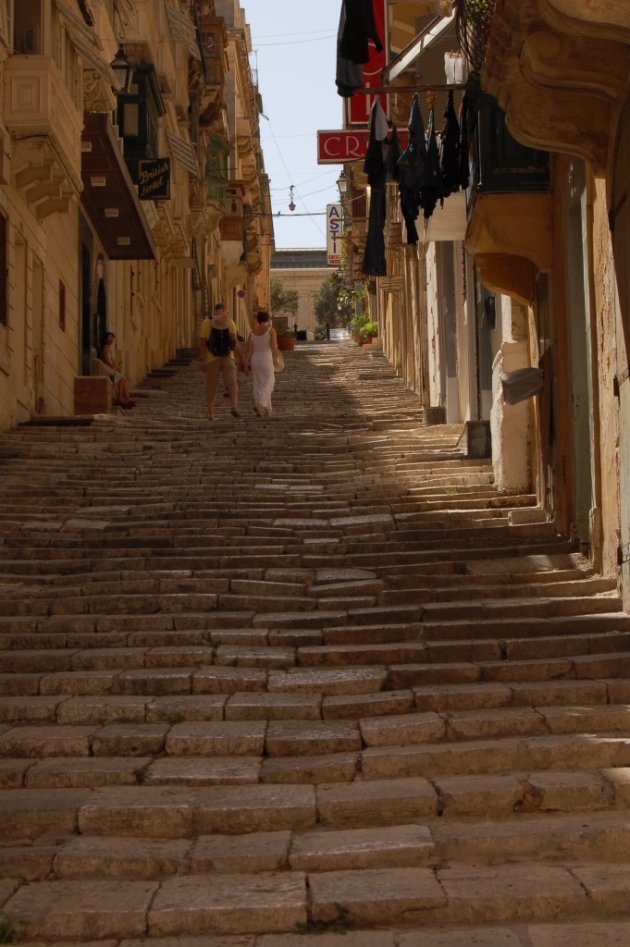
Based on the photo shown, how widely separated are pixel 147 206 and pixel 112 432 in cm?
1065

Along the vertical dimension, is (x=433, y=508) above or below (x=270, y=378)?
below

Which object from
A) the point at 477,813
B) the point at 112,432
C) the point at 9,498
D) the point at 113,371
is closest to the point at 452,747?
the point at 477,813

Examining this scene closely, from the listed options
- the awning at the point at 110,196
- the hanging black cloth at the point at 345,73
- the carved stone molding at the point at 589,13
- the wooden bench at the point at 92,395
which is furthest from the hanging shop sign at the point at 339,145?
the carved stone molding at the point at 589,13

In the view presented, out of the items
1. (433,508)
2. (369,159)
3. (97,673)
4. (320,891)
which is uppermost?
(369,159)

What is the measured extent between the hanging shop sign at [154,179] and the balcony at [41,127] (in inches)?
305

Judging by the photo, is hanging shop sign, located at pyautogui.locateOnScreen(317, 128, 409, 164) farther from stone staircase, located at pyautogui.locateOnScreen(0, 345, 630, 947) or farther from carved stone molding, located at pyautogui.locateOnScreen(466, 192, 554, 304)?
carved stone molding, located at pyautogui.locateOnScreen(466, 192, 554, 304)

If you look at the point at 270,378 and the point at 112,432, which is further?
the point at 270,378

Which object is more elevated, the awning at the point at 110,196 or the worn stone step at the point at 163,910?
the awning at the point at 110,196

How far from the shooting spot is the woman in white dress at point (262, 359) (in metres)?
18.2

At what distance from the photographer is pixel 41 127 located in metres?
16.3

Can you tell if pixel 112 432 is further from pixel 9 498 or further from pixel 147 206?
pixel 147 206

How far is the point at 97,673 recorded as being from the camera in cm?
801

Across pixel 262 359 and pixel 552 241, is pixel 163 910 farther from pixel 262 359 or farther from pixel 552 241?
pixel 262 359

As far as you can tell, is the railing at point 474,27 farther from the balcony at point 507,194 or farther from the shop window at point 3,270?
the shop window at point 3,270
